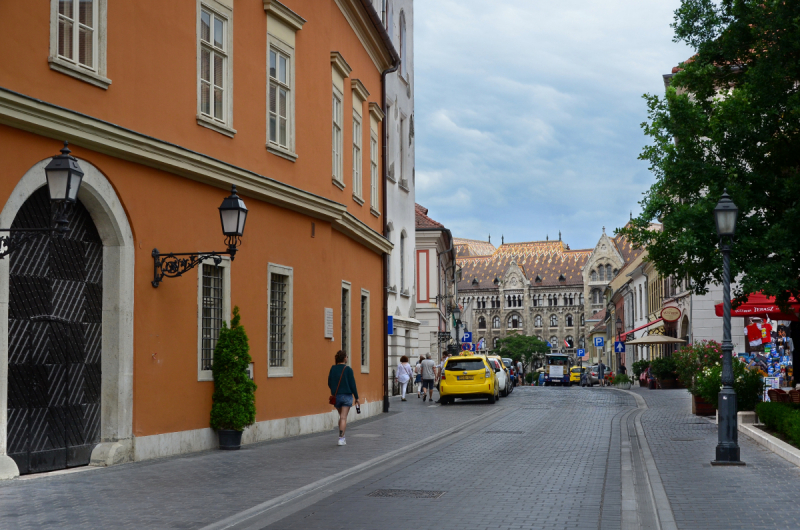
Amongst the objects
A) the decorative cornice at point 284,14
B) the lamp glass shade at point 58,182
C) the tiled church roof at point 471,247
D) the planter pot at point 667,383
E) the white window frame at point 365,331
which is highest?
the tiled church roof at point 471,247

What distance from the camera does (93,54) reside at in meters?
13.2

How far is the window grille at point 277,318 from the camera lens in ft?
61.2

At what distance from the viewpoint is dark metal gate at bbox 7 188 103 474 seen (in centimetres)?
1185

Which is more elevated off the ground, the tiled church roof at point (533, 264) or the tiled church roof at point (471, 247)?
the tiled church roof at point (471, 247)

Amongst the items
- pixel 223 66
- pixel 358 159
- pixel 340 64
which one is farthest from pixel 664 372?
pixel 223 66

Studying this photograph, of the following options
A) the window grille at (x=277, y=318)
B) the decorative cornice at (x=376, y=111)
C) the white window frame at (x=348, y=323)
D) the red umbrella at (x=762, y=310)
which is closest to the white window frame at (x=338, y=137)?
the white window frame at (x=348, y=323)

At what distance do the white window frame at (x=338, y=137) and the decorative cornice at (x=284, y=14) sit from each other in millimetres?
2983

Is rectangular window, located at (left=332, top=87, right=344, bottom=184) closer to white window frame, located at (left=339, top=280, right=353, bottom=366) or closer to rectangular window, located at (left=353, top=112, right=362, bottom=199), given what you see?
rectangular window, located at (left=353, top=112, right=362, bottom=199)

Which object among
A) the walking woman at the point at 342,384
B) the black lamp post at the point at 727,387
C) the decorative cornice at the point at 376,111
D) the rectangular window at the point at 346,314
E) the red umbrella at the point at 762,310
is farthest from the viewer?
the decorative cornice at the point at 376,111

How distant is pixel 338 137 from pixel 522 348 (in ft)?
349

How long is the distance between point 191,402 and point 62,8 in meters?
6.43

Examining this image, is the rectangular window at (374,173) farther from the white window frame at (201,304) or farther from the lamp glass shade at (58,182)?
the lamp glass shade at (58,182)

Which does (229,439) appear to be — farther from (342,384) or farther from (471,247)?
(471,247)

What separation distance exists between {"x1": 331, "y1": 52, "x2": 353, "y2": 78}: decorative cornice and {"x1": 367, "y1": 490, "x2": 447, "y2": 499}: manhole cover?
13.4 metres
